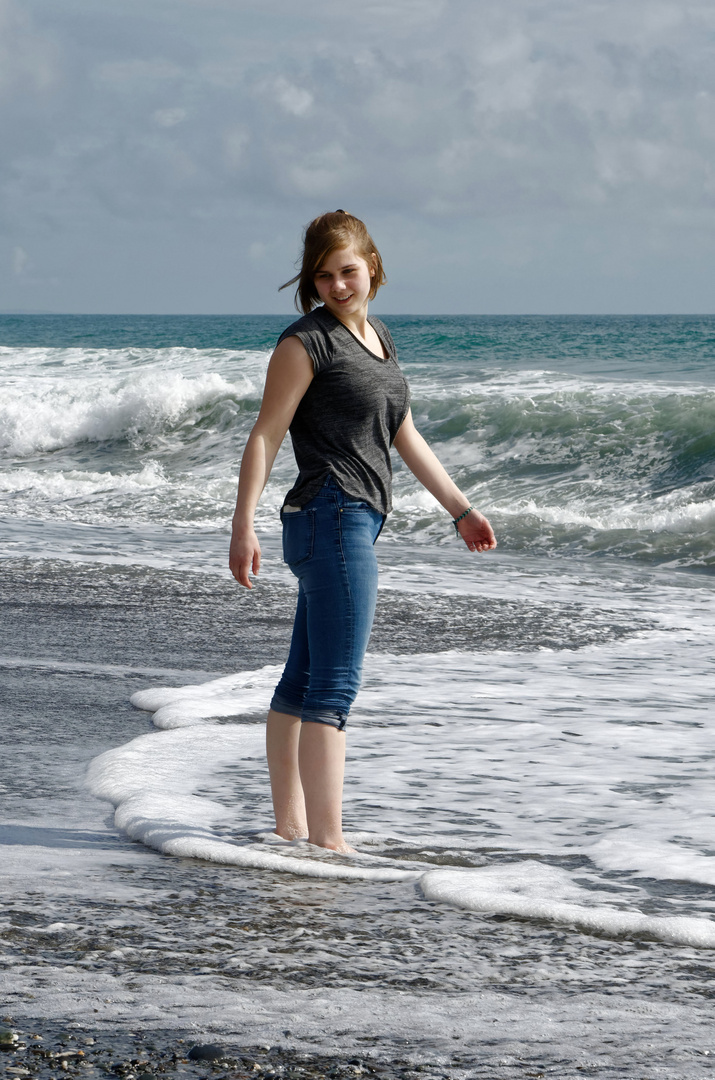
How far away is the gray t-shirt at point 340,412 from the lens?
108 inches

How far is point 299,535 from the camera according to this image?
2.80 meters

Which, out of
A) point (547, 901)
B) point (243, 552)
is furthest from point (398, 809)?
point (243, 552)

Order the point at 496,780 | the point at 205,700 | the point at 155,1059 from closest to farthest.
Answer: the point at 155,1059 < the point at 496,780 < the point at 205,700

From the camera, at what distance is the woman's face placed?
2.79m

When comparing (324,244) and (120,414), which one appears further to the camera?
(120,414)

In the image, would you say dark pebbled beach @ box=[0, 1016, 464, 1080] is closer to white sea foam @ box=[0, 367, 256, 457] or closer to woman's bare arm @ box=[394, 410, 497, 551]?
woman's bare arm @ box=[394, 410, 497, 551]

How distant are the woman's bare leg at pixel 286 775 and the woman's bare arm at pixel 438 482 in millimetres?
682

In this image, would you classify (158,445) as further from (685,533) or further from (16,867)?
(16,867)

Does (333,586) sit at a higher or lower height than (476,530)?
lower

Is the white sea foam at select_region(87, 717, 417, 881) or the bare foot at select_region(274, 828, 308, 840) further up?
the bare foot at select_region(274, 828, 308, 840)

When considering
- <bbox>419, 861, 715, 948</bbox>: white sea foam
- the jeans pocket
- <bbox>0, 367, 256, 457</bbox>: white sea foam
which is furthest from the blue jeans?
<bbox>0, 367, 256, 457</bbox>: white sea foam

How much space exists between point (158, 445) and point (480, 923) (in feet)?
48.5

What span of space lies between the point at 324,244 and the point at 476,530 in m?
0.86

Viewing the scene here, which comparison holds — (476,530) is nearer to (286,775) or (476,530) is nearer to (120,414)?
(286,775)
